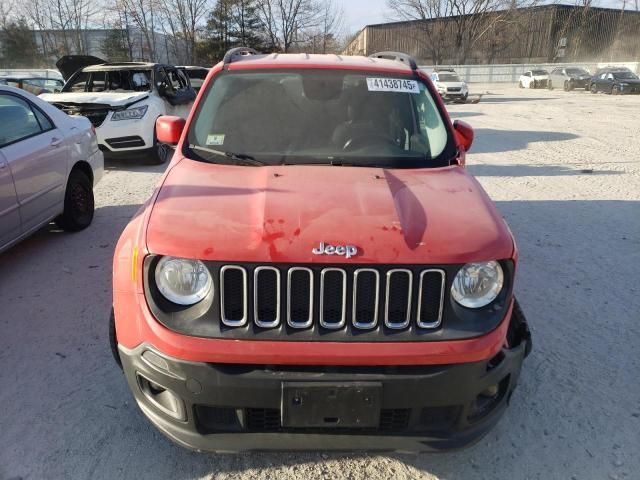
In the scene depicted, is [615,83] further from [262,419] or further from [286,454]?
[262,419]

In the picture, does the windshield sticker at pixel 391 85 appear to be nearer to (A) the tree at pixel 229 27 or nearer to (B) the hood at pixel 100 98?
(B) the hood at pixel 100 98

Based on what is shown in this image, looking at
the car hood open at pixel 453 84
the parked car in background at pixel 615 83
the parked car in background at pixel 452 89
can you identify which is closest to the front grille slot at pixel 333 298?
the parked car in background at pixel 452 89

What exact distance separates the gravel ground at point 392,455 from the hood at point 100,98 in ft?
10.2

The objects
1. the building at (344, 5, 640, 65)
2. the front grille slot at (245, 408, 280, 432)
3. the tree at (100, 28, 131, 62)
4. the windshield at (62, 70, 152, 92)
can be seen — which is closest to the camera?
the front grille slot at (245, 408, 280, 432)

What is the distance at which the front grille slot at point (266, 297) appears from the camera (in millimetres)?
1979

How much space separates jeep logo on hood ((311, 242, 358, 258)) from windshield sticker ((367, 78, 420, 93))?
176 cm

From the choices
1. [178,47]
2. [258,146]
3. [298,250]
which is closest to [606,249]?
[258,146]

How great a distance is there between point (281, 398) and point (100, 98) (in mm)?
8490

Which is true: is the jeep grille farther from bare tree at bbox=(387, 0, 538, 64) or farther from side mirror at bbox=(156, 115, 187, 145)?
bare tree at bbox=(387, 0, 538, 64)

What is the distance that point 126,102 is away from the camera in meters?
8.80

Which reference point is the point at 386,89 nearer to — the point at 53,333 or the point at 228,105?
the point at 228,105

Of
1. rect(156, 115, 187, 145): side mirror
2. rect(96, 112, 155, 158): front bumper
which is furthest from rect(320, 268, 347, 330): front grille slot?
rect(96, 112, 155, 158): front bumper

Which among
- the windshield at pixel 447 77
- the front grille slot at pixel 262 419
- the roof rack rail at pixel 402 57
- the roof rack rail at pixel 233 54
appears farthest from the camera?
the windshield at pixel 447 77

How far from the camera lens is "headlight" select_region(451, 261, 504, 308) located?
6.86 ft
